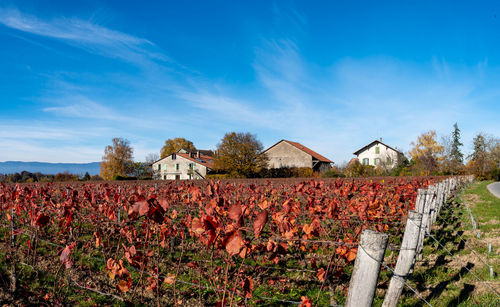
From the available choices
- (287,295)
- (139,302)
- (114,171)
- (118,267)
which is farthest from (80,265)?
(114,171)

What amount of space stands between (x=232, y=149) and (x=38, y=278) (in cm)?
4030

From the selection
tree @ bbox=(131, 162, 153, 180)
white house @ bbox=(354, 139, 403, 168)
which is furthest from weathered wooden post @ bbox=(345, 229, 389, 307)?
tree @ bbox=(131, 162, 153, 180)

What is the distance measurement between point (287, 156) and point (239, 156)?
12.6 metres

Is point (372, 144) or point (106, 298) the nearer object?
point (106, 298)

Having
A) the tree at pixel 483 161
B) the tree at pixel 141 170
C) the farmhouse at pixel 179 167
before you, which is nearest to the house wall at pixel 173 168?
the farmhouse at pixel 179 167

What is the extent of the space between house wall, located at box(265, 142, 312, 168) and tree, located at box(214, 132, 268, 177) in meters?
7.06

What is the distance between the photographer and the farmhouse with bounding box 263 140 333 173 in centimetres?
5241

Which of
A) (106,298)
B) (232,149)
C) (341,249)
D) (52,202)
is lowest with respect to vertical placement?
(106,298)

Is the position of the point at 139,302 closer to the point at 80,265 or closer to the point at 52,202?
the point at 80,265

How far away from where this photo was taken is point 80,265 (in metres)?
5.06

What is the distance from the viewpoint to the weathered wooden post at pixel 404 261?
2674 millimetres

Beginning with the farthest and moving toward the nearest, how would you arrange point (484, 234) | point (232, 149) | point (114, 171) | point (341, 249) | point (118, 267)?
point (114, 171)
point (232, 149)
point (484, 234)
point (341, 249)
point (118, 267)

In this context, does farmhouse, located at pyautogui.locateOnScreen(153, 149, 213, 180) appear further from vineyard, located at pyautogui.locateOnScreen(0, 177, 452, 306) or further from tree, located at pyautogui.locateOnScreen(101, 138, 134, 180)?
vineyard, located at pyautogui.locateOnScreen(0, 177, 452, 306)

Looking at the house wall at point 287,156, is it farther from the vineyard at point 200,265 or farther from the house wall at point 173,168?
the vineyard at point 200,265
